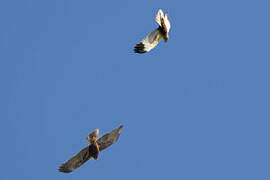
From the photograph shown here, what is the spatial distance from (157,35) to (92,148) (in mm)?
4378

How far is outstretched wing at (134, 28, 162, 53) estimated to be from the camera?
72.3 ft

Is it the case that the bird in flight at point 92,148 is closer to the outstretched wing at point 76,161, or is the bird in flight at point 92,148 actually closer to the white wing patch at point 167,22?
the outstretched wing at point 76,161

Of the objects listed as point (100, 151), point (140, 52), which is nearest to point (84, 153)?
point (100, 151)

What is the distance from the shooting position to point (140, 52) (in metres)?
22.0

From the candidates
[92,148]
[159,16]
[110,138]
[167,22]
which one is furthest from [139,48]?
[92,148]

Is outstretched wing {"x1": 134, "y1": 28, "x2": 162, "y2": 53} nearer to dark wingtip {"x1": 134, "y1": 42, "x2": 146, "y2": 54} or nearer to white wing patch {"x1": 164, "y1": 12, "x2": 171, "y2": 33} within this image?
dark wingtip {"x1": 134, "y1": 42, "x2": 146, "y2": 54}

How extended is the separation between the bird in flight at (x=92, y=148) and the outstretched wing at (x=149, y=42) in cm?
266

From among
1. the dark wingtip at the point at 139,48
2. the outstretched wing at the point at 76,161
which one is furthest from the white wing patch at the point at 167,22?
the outstretched wing at the point at 76,161

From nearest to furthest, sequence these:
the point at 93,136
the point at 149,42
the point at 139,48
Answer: the point at 93,136 → the point at 139,48 → the point at 149,42

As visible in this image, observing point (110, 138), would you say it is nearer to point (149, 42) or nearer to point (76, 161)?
point (76, 161)

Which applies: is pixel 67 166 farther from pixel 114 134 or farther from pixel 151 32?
pixel 151 32

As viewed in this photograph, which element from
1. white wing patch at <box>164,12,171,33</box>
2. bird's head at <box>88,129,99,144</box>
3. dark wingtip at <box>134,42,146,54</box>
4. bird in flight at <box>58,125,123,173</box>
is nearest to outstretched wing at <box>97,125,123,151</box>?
bird in flight at <box>58,125,123,173</box>

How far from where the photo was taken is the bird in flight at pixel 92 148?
21969mm

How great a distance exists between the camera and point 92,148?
22.1 metres
